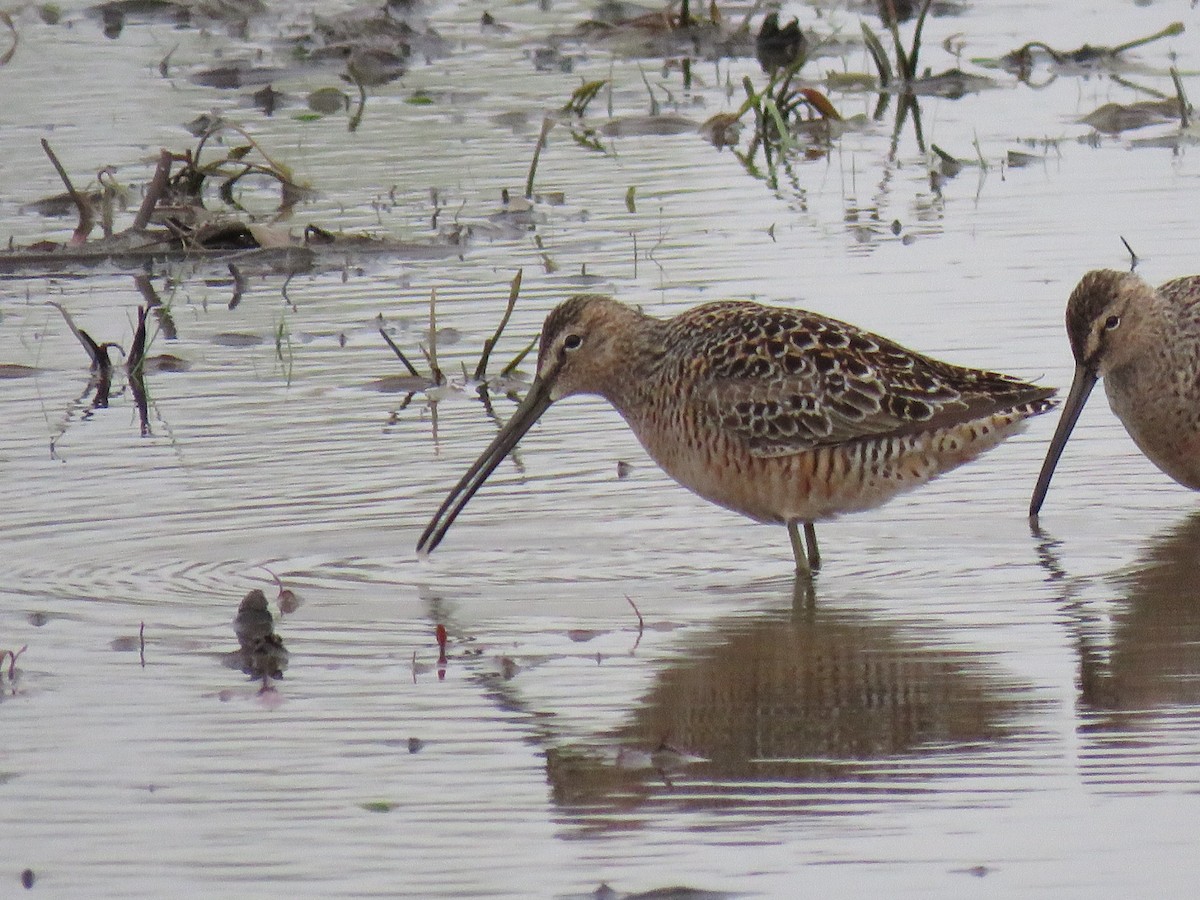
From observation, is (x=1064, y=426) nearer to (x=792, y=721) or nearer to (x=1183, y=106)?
(x=792, y=721)

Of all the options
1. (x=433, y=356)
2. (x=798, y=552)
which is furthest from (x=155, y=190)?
(x=798, y=552)

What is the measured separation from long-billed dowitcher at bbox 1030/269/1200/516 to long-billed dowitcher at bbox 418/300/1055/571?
368 mm

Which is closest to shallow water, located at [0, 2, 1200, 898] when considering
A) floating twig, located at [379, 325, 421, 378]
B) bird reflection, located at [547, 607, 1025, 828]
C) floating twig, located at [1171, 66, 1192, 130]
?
bird reflection, located at [547, 607, 1025, 828]

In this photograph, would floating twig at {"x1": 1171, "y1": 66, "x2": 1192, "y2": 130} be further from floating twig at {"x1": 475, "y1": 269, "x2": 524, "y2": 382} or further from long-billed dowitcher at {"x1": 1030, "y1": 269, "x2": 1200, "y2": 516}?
floating twig at {"x1": 475, "y1": 269, "x2": 524, "y2": 382}

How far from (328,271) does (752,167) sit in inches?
79.1

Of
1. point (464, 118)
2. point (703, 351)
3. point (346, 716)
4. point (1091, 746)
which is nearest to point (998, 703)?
point (1091, 746)

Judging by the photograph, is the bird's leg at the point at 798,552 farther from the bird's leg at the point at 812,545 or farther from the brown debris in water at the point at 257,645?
the brown debris in water at the point at 257,645

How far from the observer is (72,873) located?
355 centimetres

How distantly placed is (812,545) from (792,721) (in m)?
1.20

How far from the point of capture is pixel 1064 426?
18.6 ft

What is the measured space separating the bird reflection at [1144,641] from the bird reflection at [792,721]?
18 centimetres

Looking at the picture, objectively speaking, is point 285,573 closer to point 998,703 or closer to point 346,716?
point 346,716

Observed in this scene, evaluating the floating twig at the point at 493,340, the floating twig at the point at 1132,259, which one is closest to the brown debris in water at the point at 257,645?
the floating twig at the point at 493,340

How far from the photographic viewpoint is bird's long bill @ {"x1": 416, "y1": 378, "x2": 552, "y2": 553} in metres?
5.34
